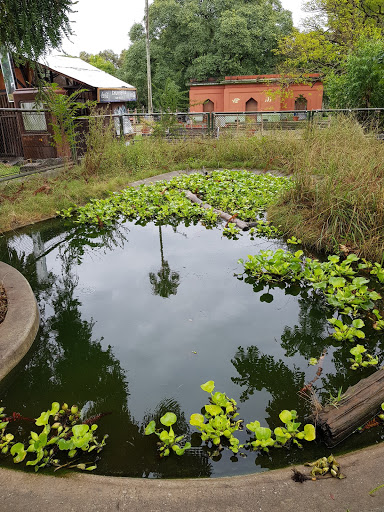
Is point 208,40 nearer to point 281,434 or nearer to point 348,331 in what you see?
point 348,331

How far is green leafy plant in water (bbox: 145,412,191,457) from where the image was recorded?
227 centimetres

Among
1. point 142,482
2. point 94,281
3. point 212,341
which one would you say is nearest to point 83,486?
point 142,482

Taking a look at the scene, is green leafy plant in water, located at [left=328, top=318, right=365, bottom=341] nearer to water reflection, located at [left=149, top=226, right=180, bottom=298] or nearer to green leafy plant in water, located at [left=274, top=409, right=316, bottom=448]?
green leafy plant in water, located at [left=274, top=409, right=316, bottom=448]

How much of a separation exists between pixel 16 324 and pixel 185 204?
13.6 feet

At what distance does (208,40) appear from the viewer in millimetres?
34438

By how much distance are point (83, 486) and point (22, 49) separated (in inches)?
145

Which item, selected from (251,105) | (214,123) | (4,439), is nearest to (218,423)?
(4,439)

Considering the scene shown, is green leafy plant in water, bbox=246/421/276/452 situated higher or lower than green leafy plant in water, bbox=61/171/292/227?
lower

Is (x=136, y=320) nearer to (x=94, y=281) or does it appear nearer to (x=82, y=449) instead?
(x=94, y=281)

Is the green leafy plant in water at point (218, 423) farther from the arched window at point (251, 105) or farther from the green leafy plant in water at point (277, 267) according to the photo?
the arched window at point (251, 105)

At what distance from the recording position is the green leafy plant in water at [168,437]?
2.27 meters

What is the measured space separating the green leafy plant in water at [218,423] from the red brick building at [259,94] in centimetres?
2571

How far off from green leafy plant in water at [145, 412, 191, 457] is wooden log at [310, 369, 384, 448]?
81 cm

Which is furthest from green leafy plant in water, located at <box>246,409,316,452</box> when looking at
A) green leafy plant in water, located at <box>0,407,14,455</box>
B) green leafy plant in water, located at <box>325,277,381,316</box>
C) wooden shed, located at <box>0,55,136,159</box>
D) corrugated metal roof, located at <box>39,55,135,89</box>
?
corrugated metal roof, located at <box>39,55,135,89</box>
